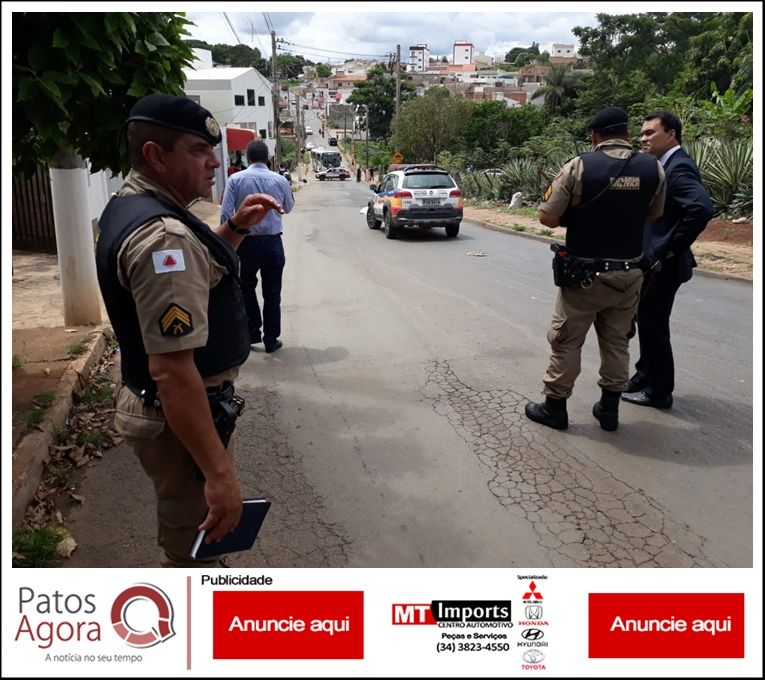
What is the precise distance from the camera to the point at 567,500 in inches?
139

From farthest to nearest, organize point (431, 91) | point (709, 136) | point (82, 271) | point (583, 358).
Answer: point (431, 91) < point (709, 136) < point (82, 271) < point (583, 358)

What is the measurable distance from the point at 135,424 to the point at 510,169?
2113 cm

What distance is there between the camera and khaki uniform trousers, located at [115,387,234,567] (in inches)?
87.7

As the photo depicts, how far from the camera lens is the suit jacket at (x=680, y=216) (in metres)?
4.20

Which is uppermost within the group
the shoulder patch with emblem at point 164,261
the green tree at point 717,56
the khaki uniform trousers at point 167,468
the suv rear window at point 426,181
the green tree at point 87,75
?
the green tree at point 717,56

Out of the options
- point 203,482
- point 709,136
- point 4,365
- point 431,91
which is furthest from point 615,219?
point 431,91

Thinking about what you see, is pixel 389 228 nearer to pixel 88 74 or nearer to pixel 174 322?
pixel 88 74

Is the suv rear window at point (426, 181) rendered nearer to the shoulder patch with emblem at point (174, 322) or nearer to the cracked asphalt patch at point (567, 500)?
the cracked asphalt patch at point (567, 500)

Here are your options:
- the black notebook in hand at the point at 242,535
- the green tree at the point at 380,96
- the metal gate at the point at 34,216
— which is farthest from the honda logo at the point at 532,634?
the green tree at the point at 380,96

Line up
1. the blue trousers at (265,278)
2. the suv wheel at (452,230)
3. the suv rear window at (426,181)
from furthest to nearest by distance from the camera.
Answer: the suv wheel at (452,230) → the suv rear window at (426,181) → the blue trousers at (265,278)

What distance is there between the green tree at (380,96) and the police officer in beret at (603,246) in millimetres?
82289

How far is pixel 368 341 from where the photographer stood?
6.48 m

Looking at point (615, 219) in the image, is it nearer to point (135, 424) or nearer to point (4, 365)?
point (135, 424)

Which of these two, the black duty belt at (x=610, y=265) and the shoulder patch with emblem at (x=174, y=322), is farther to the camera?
the black duty belt at (x=610, y=265)
